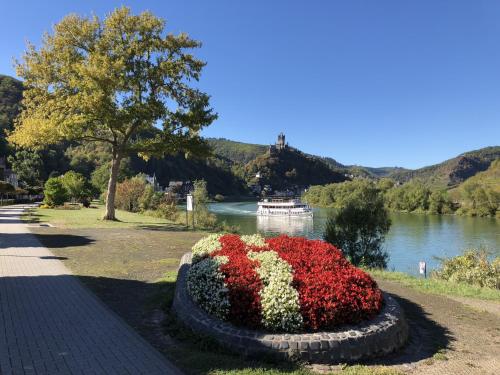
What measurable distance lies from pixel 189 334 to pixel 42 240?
1291 cm

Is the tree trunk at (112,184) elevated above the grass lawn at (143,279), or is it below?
above

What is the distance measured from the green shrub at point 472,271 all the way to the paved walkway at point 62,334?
13.3 m

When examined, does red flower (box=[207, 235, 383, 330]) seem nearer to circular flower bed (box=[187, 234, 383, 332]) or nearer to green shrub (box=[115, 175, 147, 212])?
circular flower bed (box=[187, 234, 383, 332])

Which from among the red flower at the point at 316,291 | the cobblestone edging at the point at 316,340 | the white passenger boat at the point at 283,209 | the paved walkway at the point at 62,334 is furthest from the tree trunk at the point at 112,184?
the white passenger boat at the point at 283,209

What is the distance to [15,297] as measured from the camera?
8.19m

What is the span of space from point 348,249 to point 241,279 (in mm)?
13790

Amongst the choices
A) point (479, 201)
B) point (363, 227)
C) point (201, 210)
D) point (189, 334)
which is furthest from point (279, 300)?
point (479, 201)

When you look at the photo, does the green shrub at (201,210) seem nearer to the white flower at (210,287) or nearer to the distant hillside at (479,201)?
the white flower at (210,287)

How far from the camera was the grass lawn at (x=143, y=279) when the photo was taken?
548 cm

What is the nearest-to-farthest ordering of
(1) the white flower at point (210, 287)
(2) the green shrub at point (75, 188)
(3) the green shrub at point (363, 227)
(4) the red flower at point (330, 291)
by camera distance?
(4) the red flower at point (330, 291), (1) the white flower at point (210, 287), (3) the green shrub at point (363, 227), (2) the green shrub at point (75, 188)

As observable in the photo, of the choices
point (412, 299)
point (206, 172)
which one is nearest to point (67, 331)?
point (412, 299)

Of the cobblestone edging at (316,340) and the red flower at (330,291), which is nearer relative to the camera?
the cobblestone edging at (316,340)

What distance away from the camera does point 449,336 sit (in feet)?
24.4

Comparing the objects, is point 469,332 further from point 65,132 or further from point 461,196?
point 461,196
